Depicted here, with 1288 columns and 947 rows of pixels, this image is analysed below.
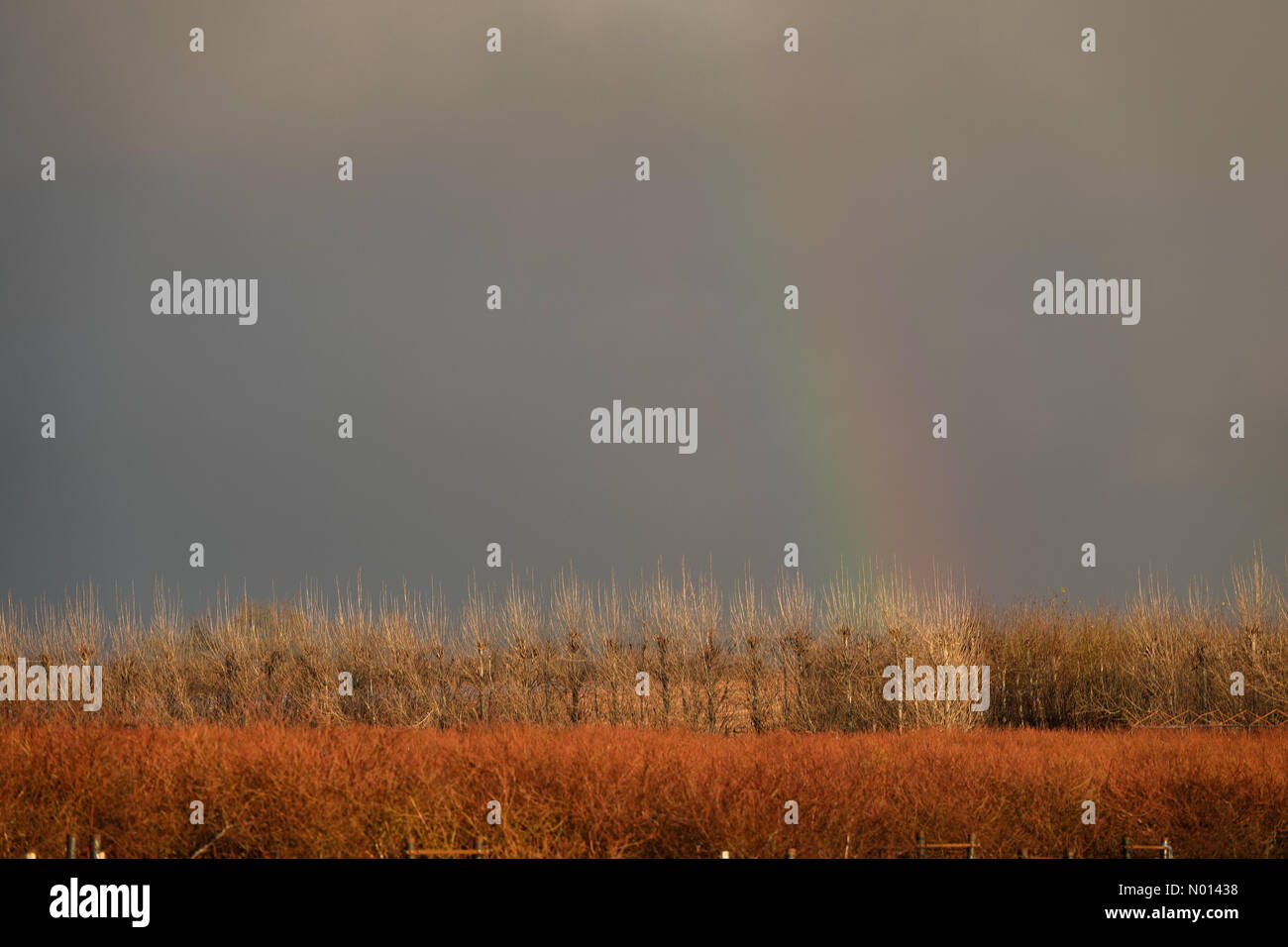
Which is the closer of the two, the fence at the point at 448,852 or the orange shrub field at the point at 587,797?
the fence at the point at 448,852

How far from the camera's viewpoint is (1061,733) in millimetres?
25328

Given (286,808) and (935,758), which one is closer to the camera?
(286,808)

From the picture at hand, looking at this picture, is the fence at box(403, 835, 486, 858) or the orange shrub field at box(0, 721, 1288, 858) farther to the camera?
the orange shrub field at box(0, 721, 1288, 858)

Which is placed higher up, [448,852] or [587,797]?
[587,797]

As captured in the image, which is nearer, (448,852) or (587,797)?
(448,852)

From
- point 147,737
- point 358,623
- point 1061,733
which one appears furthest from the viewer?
point 358,623

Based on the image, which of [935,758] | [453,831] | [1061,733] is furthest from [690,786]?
[1061,733]

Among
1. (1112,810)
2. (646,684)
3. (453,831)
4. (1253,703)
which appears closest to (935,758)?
(1112,810)

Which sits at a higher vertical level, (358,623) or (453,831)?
(358,623)
